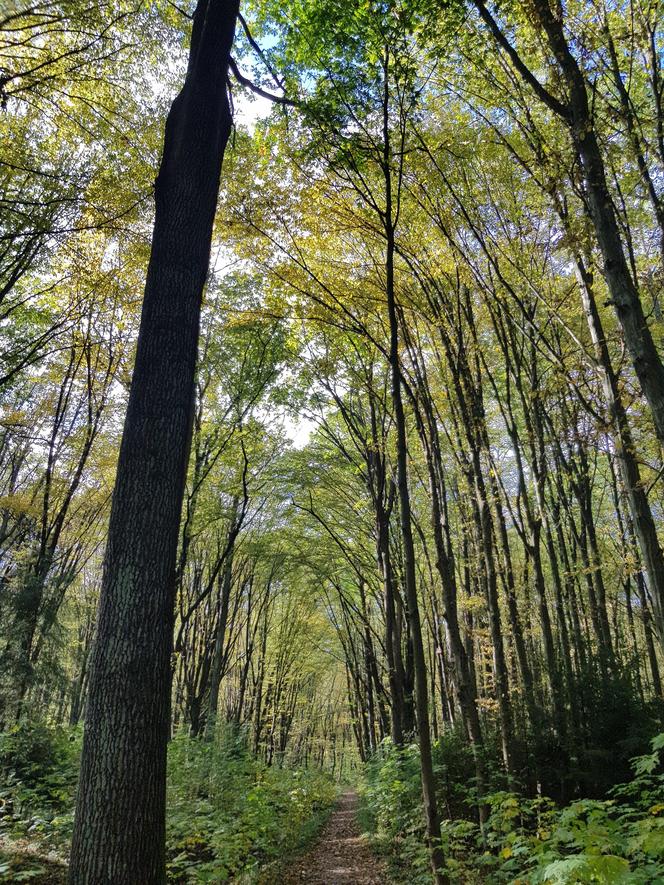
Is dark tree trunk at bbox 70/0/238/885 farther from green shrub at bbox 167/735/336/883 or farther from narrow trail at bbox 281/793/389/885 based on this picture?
narrow trail at bbox 281/793/389/885

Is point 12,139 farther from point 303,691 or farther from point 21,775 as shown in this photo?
point 303,691

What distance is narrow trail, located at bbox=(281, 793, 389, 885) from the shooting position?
6.09 meters

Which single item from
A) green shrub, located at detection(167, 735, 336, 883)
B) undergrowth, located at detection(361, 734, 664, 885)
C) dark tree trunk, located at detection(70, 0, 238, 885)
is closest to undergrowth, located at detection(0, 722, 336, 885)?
green shrub, located at detection(167, 735, 336, 883)

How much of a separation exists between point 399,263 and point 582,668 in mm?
6227

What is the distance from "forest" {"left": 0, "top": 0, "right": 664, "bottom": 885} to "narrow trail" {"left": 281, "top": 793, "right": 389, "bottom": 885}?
98 mm

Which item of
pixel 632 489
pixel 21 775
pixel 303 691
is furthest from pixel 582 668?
pixel 303 691

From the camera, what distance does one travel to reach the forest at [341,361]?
10.1 feet

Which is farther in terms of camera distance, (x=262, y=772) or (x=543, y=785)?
(x=262, y=772)

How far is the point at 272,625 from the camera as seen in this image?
905 inches

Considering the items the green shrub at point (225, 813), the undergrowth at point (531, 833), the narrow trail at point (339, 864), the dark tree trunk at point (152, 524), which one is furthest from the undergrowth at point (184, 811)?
the dark tree trunk at point (152, 524)

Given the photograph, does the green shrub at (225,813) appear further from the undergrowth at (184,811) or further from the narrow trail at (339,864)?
the narrow trail at (339,864)

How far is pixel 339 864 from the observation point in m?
7.20

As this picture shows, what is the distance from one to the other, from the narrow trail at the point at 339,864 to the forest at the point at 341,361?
0.10 m

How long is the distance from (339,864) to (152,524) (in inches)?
290
